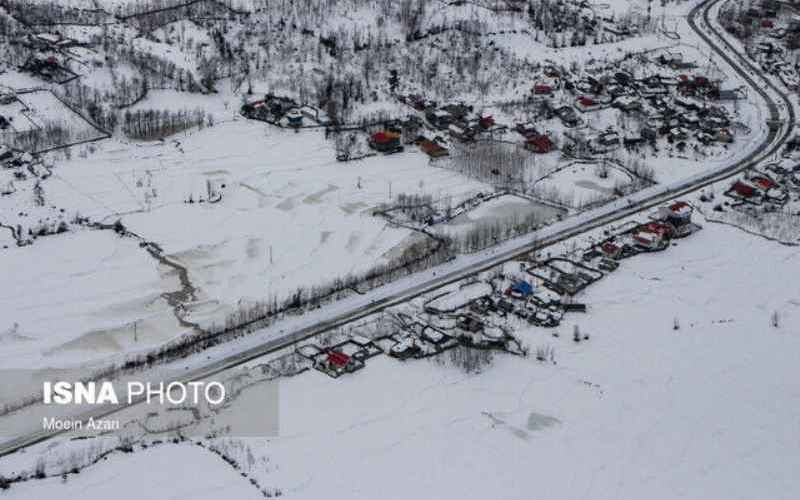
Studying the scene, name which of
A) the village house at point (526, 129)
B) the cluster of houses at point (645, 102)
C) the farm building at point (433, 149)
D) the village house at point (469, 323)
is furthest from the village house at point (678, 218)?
the village house at point (469, 323)

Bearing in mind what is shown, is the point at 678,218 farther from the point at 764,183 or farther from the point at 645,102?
the point at 645,102

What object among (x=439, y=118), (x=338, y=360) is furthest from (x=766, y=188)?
(x=338, y=360)

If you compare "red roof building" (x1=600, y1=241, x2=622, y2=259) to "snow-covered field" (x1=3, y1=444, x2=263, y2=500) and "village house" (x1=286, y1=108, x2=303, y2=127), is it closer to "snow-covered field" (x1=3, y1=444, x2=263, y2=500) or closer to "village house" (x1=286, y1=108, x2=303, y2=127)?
"village house" (x1=286, y1=108, x2=303, y2=127)

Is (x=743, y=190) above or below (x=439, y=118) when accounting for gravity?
below

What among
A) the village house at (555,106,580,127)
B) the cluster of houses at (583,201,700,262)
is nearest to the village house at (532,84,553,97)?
the village house at (555,106,580,127)

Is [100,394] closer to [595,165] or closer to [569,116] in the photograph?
[595,165]

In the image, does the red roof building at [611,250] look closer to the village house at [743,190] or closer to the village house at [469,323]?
the village house at [469,323]

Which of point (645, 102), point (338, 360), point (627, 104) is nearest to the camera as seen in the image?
point (338, 360)

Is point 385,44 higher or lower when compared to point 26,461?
higher

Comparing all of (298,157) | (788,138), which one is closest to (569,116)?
(788,138)
